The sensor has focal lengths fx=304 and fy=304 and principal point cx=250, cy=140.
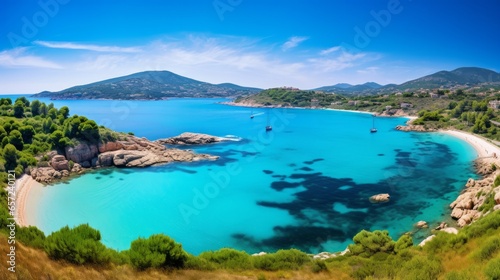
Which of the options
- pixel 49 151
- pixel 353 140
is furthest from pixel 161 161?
pixel 353 140

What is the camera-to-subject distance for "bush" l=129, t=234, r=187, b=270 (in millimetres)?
11828

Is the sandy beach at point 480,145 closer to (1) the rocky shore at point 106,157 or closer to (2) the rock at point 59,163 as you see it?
(1) the rocky shore at point 106,157

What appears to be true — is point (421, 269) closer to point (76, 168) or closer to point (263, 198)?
point (263, 198)

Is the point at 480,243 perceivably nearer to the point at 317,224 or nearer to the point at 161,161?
the point at 317,224

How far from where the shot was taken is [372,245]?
51.6ft

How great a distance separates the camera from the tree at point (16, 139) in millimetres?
36875

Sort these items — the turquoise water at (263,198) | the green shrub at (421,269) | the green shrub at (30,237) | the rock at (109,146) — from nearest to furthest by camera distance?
1. the green shrub at (30,237)
2. the green shrub at (421,269)
3. the turquoise water at (263,198)
4. the rock at (109,146)

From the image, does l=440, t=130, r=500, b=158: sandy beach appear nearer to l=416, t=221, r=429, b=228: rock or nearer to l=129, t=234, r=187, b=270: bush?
l=416, t=221, r=429, b=228: rock

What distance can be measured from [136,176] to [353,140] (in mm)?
48462

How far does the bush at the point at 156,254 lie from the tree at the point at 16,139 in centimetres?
3431

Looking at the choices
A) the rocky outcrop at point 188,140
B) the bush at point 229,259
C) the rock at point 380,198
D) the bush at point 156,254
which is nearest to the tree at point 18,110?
the rocky outcrop at point 188,140

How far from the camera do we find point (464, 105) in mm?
90562

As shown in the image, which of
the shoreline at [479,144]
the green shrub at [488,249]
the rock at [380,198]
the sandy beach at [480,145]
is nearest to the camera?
the green shrub at [488,249]

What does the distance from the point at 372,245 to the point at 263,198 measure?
15.8 meters
